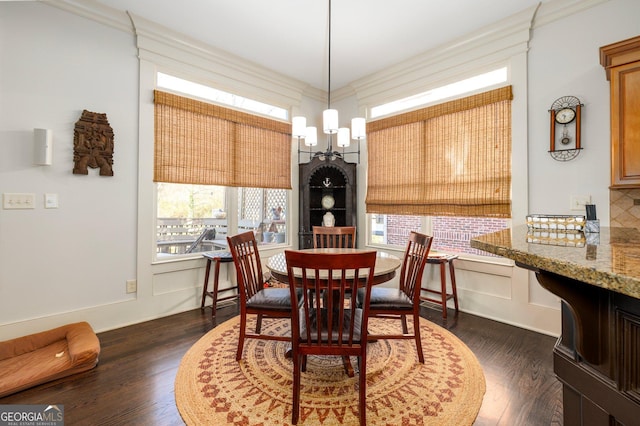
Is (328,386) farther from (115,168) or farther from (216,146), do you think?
(216,146)

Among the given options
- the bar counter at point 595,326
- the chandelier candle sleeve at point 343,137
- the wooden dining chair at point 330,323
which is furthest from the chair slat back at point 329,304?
the chandelier candle sleeve at point 343,137

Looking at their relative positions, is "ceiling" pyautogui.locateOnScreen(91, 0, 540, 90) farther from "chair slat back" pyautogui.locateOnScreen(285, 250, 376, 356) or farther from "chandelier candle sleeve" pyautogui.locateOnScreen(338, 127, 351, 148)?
"chair slat back" pyautogui.locateOnScreen(285, 250, 376, 356)

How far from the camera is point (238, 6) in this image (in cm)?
271

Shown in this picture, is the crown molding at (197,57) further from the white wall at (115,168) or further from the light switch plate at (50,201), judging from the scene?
the light switch plate at (50,201)

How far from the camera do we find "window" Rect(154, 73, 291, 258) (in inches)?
126

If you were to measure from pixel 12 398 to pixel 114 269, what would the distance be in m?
1.22

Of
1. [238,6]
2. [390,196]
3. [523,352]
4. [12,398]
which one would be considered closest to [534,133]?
[390,196]

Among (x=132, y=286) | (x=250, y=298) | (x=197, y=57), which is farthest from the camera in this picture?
(x=197, y=57)

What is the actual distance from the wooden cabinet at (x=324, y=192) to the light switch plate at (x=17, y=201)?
2685mm

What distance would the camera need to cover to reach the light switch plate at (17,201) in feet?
7.74

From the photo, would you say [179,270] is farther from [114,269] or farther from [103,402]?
[103,402]

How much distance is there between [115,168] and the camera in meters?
2.86

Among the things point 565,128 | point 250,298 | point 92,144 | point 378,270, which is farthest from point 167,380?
point 565,128

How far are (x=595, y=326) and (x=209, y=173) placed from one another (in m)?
3.40
